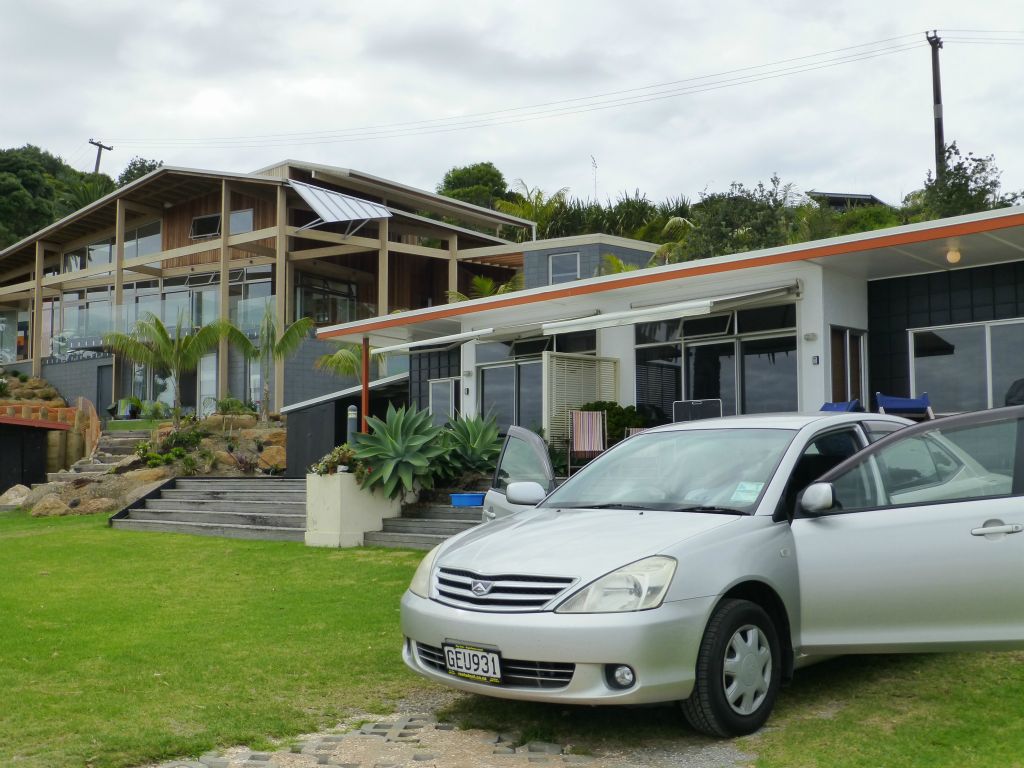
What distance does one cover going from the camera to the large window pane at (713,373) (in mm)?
15352

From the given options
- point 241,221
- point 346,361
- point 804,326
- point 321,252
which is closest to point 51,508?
point 346,361

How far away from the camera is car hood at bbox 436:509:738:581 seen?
4566 millimetres

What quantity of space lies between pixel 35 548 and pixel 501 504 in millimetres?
8481

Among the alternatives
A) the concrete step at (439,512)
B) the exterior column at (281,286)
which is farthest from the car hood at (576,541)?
the exterior column at (281,286)

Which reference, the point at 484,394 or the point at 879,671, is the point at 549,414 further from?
the point at 879,671

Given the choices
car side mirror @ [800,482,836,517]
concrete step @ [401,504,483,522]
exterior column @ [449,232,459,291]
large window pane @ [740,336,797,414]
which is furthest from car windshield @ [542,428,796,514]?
exterior column @ [449,232,459,291]

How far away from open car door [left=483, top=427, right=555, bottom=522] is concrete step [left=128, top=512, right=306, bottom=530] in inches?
244

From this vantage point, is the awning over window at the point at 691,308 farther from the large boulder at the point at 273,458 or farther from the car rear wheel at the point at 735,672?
the large boulder at the point at 273,458

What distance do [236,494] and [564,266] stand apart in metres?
14.6

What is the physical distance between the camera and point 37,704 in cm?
543

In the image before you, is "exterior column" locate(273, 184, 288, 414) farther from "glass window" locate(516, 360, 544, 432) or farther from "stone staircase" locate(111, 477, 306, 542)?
"glass window" locate(516, 360, 544, 432)

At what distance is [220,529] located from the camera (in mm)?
15586

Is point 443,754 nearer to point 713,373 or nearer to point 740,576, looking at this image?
point 740,576

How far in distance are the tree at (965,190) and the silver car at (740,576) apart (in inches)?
1041
